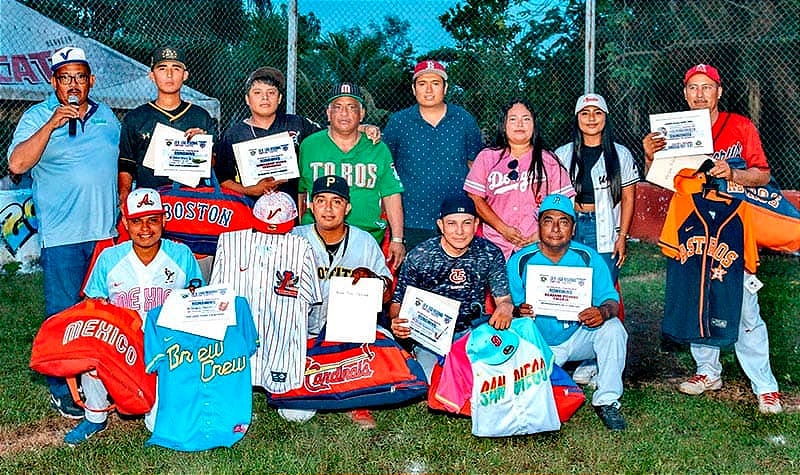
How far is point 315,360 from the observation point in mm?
4852

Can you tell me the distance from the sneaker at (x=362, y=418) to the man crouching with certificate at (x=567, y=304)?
111 cm

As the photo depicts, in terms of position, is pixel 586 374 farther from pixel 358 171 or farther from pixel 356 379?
pixel 358 171

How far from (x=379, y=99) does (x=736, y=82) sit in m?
4.85

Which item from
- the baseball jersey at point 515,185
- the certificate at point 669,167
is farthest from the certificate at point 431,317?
the certificate at point 669,167

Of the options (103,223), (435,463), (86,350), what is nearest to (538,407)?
(435,463)

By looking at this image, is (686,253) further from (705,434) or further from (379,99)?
(379,99)

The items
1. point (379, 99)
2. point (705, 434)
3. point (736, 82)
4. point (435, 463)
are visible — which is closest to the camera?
point (435, 463)

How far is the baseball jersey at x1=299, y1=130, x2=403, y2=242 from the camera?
17.8 feet

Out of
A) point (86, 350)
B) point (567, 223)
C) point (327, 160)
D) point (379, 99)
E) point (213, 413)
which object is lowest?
point (213, 413)

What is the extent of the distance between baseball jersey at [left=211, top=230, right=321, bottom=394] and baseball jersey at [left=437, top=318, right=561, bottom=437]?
3.49ft

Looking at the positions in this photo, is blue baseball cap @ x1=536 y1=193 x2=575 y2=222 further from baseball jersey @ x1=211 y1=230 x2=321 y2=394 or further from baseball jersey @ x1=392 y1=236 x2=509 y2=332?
baseball jersey @ x1=211 y1=230 x2=321 y2=394

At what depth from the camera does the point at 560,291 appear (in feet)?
15.9

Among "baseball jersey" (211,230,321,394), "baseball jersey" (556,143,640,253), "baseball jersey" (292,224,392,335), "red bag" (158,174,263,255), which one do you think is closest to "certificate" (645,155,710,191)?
"baseball jersey" (556,143,640,253)

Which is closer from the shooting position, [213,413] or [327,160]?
[213,413]
